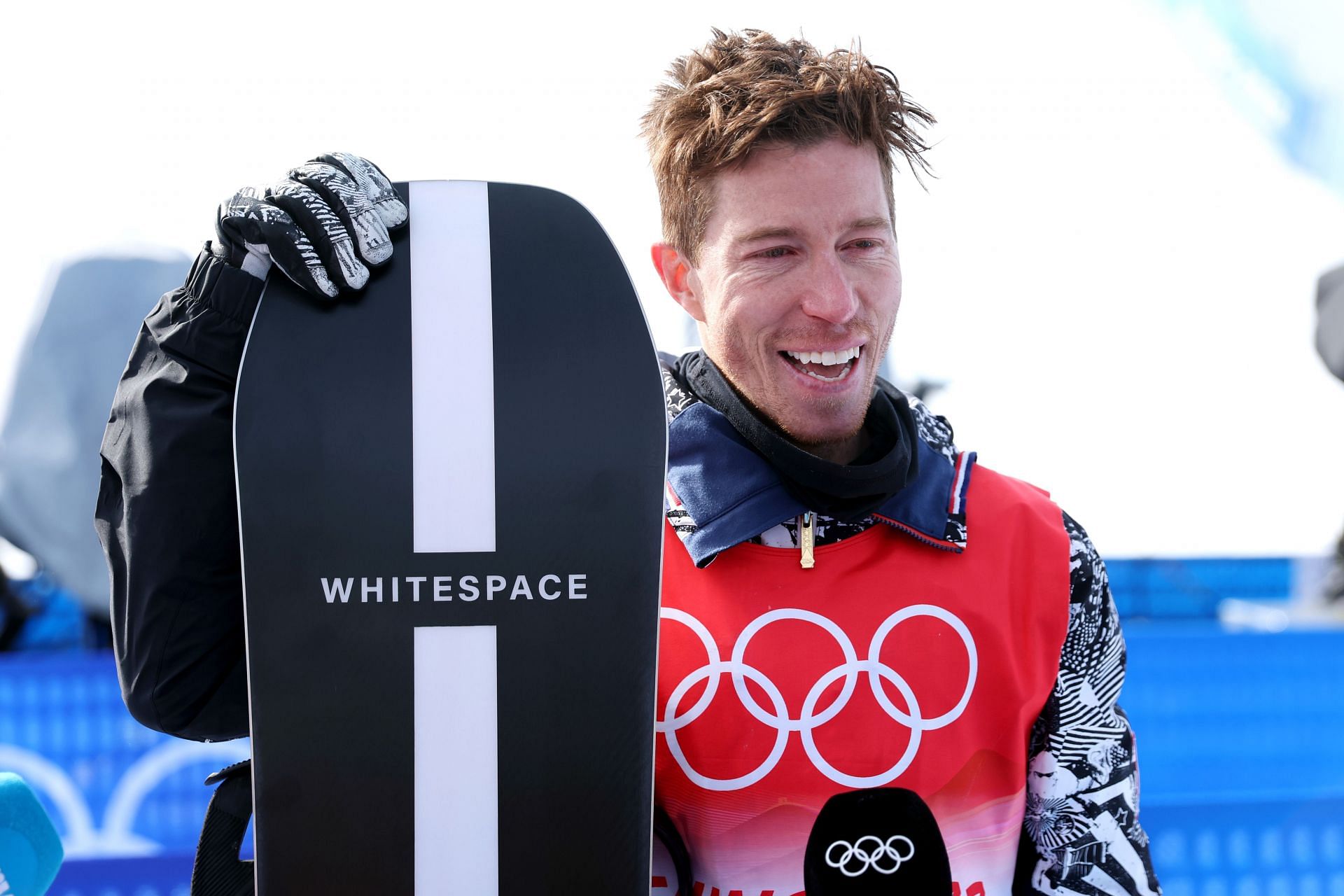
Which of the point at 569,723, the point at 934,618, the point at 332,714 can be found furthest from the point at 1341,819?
the point at 332,714

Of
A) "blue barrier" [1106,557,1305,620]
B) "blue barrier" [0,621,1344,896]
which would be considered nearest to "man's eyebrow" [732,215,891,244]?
"blue barrier" [0,621,1344,896]

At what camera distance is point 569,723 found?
120cm

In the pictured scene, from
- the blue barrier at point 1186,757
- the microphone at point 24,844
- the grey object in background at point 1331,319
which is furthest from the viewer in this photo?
the grey object in background at point 1331,319

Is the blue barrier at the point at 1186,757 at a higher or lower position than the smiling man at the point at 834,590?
lower

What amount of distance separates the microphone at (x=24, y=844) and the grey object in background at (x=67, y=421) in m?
3.25

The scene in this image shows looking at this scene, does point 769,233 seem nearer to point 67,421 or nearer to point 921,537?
point 921,537

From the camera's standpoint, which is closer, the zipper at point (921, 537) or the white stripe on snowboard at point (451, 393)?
the white stripe on snowboard at point (451, 393)

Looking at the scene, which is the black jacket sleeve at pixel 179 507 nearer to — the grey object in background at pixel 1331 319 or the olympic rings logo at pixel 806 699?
the olympic rings logo at pixel 806 699

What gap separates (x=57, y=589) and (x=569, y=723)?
17.0 ft

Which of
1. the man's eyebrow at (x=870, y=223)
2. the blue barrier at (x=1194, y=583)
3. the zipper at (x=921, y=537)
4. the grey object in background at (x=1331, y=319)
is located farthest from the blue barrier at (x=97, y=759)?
the blue barrier at (x=1194, y=583)

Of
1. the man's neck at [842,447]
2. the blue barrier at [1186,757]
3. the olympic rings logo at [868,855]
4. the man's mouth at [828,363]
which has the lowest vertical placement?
the blue barrier at [1186,757]

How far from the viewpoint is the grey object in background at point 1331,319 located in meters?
3.48

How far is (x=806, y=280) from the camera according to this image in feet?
4.72

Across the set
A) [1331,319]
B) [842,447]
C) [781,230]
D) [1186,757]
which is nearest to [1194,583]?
[1186,757]
